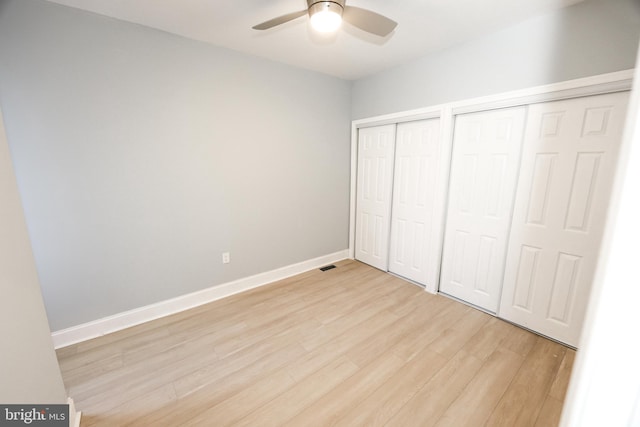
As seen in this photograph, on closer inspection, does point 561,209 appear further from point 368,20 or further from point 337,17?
point 337,17

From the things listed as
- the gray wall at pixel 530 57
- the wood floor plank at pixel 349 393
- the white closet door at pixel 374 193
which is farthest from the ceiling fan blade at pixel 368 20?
the wood floor plank at pixel 349 393

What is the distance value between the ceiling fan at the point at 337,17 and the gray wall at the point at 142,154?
3.59 feet

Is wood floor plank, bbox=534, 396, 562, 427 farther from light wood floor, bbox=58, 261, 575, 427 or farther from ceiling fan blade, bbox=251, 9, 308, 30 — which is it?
ceiling fan blade, bbox=251, 9, 308, 30

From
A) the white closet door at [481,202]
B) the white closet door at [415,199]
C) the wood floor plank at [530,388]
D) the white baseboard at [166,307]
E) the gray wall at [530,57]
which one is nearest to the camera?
the wood floor plank at [530,388]

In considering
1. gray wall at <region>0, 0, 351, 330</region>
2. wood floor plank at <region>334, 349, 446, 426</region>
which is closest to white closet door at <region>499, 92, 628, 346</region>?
wood floor plank at <region>334, 349, 446, 426</region>

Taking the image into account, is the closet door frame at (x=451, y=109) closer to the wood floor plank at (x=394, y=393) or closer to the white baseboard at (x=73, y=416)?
the wood floor plank at (x=394, y=393)

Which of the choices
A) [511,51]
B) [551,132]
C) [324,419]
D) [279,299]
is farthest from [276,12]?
[324,419]

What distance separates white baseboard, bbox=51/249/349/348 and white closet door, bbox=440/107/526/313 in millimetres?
1797

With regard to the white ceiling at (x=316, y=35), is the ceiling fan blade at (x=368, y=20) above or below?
below

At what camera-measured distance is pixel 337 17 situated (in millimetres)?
1482

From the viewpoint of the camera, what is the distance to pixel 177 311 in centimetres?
246

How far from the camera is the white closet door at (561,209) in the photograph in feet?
5.80

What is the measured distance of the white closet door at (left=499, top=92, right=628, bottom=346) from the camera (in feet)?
5.80

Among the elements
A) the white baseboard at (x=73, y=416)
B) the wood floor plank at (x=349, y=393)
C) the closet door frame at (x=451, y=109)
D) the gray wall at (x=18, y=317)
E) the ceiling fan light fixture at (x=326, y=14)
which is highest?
the ceiling fan light fixture at (x=326, y=14)
